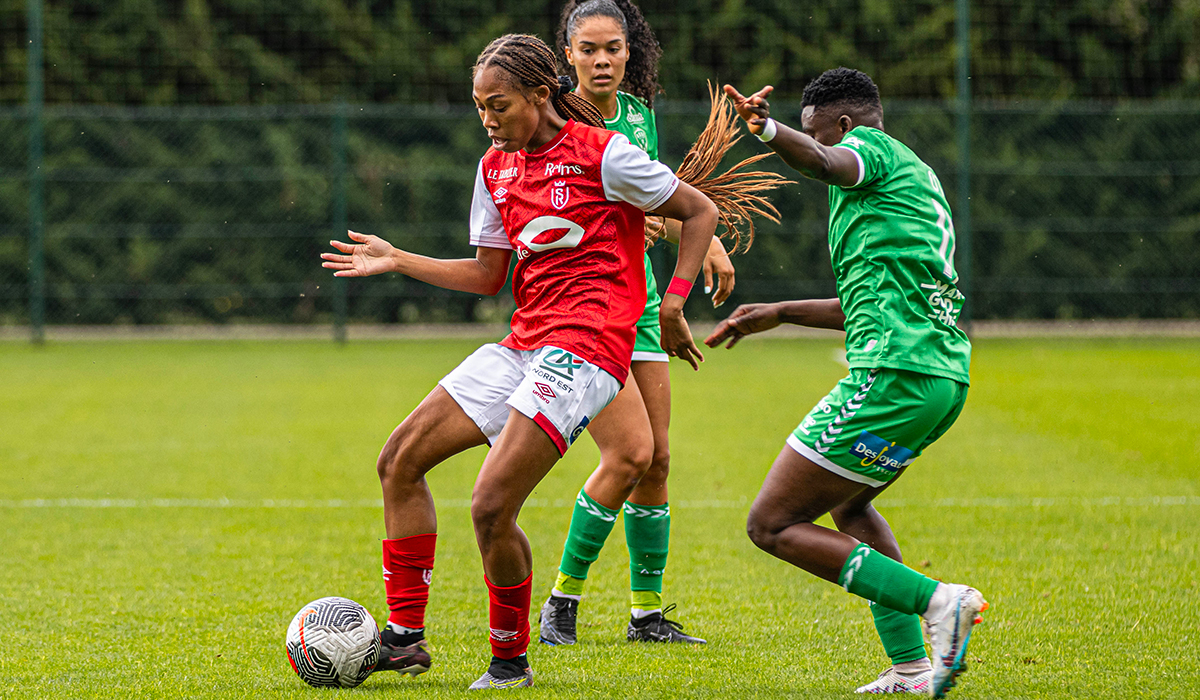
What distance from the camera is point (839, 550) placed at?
353 cm

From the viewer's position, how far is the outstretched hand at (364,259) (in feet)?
12.7

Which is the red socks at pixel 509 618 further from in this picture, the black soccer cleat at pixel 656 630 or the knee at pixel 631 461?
the black soccer cleat at pixel 656 630

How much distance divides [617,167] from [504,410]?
80 cm

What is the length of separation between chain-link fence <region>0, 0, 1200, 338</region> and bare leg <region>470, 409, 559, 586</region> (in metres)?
13.1

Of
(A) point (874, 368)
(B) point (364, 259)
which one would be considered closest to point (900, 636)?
(A) point (874, 368)

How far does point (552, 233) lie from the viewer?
3738 mm

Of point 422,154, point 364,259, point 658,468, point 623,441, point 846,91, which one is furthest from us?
point 422,154

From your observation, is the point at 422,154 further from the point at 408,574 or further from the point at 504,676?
the point at 504,676

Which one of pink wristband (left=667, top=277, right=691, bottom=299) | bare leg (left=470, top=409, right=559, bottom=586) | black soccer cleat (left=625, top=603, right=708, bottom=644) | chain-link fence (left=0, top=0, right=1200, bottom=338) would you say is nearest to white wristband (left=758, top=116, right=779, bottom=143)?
pink wristband (left=667, top=277, right=691, bottom=299)

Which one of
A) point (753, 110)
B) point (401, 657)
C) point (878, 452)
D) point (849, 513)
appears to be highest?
point (753, 110)

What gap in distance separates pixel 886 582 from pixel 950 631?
226mm

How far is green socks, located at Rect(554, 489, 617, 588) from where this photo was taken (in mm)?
4457

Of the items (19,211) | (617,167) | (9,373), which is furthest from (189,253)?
(617,167)

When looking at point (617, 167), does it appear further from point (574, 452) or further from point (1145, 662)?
point (574, 452)
